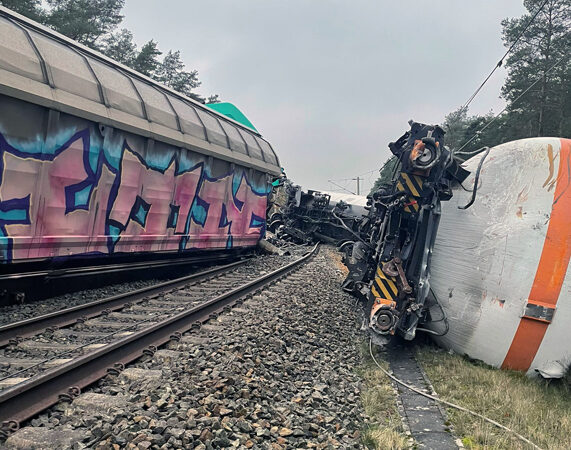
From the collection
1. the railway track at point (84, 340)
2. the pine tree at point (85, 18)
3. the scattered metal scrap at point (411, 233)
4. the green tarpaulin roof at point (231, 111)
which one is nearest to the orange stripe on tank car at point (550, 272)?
the scattered metal scrap at point (411, 233)

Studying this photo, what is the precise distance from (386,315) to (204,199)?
5357mm

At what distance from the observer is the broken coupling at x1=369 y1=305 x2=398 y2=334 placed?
5.36 m

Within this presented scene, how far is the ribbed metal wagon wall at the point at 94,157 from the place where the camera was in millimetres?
5387

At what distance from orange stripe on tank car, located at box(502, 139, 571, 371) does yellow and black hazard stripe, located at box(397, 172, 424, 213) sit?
1.49m

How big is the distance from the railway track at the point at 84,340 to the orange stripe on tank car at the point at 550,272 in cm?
374

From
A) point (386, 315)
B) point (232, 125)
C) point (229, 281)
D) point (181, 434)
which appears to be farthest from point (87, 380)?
point (232, 125)

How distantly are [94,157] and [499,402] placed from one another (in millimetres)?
6117

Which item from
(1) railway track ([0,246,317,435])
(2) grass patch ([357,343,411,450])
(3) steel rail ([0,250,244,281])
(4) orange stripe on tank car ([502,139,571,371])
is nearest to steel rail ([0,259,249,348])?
(1) railway track ([0,246,317,435])

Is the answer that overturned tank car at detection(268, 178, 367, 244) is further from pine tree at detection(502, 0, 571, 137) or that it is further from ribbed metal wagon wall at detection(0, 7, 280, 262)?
pine tree at detection(502, 0, 571, 137)

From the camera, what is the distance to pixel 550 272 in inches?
191

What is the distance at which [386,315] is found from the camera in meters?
5.42

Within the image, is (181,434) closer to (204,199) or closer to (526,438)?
(526,438)

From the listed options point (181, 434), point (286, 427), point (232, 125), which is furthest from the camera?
point (232, 125)

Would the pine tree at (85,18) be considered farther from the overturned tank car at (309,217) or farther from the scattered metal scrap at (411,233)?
the scattered metal scrap at (411,233)
